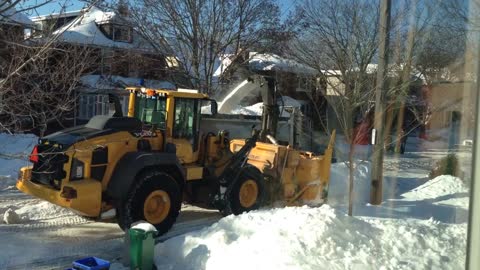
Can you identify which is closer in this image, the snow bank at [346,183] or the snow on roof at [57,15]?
the snow on roof at [57,15]

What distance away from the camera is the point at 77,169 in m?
7.75

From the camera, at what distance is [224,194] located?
9.58 metres

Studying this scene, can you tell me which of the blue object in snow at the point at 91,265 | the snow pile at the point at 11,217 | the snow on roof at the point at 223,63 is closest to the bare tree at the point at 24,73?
the blue object in snow at the point at 91,265

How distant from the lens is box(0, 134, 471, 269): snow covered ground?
538cm

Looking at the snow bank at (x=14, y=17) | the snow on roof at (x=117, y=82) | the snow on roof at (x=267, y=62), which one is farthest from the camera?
the snow on roof at (x=267, y=62)

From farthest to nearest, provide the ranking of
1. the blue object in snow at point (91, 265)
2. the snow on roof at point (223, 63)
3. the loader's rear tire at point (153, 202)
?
the snow on roof at point (223, 63), the loader's rear tire at point (153, 202), the blue object in snow at point (91, 265)

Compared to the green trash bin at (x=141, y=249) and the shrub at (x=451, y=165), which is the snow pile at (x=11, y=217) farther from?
the shrub at (x=451, y=165)

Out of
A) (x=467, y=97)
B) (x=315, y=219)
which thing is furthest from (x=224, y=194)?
(x=467, y=97)

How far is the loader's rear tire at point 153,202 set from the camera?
8016 millimetres

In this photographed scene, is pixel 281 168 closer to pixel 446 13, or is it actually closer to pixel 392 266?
pixel 392 266

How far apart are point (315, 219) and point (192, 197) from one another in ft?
12.0

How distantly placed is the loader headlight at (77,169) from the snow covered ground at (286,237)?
0.81 m

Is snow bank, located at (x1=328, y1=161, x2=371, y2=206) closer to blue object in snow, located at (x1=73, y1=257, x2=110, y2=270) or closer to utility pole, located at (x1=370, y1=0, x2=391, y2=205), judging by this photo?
utility pole, located at (x1=370, y1=0, x2=391, y2=205)

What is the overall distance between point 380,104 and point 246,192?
3.21 metres
